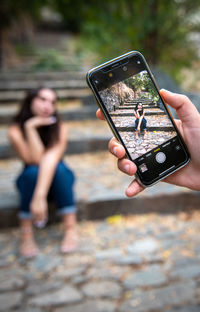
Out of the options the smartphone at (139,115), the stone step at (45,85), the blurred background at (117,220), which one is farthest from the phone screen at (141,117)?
the stone step at (45,85)

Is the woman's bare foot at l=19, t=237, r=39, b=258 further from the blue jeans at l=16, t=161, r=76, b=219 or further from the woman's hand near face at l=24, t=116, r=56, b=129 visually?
the woman's hand near face at l=24, t=116, r=56, b=129

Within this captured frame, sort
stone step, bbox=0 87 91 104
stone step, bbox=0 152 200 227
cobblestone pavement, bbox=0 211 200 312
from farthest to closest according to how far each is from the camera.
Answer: stone step, bbox=0 87 91 104
stone step, bbox=0 152 200 227
cobblestone pavement, bbox=0 211 200 312

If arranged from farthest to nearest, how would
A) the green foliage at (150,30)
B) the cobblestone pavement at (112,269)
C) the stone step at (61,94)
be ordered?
the stone step at (61,94), the green foliage at (150,30), the cobblestone pavement at (112,269)

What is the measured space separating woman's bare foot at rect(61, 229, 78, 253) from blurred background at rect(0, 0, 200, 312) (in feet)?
0.25

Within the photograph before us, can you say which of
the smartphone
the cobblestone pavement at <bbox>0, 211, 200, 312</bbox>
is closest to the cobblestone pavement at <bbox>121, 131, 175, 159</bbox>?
the smartphone

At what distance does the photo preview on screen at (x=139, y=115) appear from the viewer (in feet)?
3.85

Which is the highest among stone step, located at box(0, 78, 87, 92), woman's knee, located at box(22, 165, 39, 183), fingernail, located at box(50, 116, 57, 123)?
fingernail, located at box(50, 116, 57, 123)

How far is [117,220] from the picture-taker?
10.1 feet

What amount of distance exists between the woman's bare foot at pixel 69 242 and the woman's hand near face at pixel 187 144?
156 centimetres

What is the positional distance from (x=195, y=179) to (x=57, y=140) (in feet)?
5.87

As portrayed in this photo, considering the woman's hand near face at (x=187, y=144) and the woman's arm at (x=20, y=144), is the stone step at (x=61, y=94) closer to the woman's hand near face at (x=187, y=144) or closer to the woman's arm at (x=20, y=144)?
the woman's arm at (x=20, y=144)

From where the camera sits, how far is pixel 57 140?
2918 millimetres

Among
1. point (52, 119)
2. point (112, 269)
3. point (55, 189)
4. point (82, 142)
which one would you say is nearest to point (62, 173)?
point (55, 189)

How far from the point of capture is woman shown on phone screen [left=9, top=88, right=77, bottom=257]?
2672 mm
